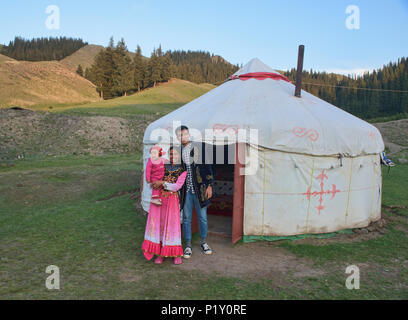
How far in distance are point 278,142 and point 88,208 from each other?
4003 mm

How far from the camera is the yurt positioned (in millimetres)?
4207

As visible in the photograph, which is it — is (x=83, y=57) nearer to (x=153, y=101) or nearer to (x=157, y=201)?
(x=153, y=101)

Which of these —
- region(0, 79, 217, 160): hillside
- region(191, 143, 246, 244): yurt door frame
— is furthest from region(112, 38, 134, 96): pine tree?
region(191, 143, 246, 244): yurt door frame

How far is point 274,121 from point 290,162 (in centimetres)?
63

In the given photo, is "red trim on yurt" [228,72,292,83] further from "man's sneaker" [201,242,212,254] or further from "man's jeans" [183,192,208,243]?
"man's sneaker" [201,242,212,254]

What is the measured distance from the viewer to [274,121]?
14.1 ft

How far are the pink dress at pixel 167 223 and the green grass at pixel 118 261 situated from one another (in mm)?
212

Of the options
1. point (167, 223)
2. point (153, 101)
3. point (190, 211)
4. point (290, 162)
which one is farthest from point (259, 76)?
point (153, 101)

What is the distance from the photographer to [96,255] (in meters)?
3.76

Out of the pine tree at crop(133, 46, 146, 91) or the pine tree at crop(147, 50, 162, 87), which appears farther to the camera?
the pine tree at crop(147, 50, 162, 87)

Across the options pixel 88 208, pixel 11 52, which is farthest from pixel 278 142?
pixel 11 52

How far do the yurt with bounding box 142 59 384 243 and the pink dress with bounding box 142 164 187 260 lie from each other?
977 mm
